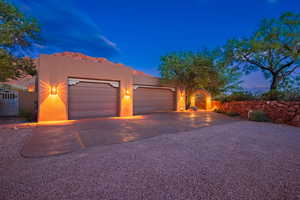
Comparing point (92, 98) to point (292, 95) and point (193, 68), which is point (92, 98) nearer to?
point (193, 68)

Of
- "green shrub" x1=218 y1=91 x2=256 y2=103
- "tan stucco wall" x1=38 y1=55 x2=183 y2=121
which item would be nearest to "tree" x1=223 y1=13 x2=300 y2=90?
"green shrub" x1=218 y1=91 x2=256 y2=103

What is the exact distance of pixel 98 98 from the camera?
6.94m

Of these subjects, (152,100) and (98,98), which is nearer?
(98,98)

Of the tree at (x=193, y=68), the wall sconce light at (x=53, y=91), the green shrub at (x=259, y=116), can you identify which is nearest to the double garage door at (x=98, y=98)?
the wall sconce light at (x=53, y=91)

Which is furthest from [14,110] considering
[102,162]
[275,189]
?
[275,189]

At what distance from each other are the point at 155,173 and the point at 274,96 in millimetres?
8217

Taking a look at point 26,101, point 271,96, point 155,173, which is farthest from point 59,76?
point 271,96

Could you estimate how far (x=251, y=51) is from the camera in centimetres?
Result: 729

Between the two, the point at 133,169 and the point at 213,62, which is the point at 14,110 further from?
the point at 213,62

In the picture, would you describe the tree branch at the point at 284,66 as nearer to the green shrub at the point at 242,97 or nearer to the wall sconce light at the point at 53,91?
the green shrub at the point at 242,97

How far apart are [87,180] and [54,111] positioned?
219 inches

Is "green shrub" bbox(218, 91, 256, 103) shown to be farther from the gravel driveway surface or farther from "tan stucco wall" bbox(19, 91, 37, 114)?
"tan stucco wall" bbox(19, 91, 37, 114)

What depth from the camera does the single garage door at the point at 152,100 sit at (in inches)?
339

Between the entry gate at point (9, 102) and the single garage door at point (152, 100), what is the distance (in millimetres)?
7693
